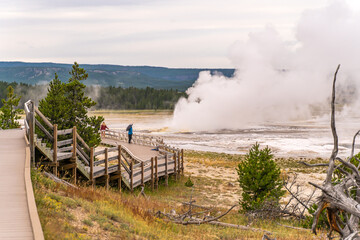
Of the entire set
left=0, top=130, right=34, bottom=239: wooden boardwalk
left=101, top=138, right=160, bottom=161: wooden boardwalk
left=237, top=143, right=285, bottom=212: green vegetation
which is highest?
left=0, top=130, right=34, bottom=239: wooden boardwalk

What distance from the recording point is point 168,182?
83.3ft

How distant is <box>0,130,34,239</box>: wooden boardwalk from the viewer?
7.09 metres

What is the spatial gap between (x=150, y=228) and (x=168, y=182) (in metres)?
15.3

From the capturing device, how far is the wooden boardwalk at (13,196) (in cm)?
709

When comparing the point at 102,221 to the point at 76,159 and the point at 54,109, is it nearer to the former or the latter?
the point at 76,159

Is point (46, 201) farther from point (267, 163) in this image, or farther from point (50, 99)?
point (50, 99)

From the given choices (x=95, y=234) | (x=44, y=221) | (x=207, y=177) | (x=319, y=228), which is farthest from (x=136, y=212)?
(x=207, y=177)

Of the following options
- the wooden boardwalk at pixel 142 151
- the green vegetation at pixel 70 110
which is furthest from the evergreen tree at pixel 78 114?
the wooden boardwalk at pixel 142 151

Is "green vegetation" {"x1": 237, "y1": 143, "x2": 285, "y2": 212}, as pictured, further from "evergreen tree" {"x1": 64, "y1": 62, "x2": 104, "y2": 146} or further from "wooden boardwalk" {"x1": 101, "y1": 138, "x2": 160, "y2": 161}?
"evergreen tree" {"x1": 64, "y1": 62, "x2": 104, "y2": 146}

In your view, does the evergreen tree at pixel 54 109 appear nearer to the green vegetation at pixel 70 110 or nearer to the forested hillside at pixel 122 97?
the green vegetation at pixel 70 110

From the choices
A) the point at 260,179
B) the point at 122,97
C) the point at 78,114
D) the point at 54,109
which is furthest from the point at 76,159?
the point at 122,97

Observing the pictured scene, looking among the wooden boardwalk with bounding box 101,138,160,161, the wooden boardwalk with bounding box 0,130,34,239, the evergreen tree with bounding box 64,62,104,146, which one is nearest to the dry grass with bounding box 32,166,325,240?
the wooden boardwalk with bounding box 0,130,34,239

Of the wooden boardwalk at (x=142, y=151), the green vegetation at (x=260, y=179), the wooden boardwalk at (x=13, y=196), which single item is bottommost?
the wooden boardwalk at (x=142, y=151)

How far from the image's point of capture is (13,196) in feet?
29.3
